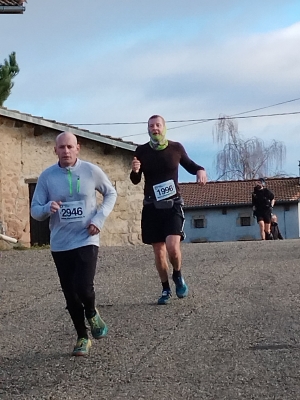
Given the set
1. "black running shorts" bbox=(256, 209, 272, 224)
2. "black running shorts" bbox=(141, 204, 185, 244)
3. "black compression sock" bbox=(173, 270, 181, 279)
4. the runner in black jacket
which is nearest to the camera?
"black running shorts" bbox=(141, 204, 185, 244)

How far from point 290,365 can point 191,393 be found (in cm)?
99

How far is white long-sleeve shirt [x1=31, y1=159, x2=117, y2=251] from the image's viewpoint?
6.29 m

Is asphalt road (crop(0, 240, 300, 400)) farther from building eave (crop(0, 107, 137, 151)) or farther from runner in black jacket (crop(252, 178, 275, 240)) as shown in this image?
runner in black jacket (crop(252, 178, 275, 240))

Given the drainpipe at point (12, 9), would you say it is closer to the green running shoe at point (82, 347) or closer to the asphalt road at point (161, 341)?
the asphalt road at point (161, 341)

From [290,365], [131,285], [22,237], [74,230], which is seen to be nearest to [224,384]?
[290,365]

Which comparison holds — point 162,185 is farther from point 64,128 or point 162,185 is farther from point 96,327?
point 64,128

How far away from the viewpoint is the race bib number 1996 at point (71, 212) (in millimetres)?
6289

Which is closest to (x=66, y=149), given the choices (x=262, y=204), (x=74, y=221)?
(x=74, y=221)

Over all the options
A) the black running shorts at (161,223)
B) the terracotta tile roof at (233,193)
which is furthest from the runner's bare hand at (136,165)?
the terracotta tile roof at (233,193)

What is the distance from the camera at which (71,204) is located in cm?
630

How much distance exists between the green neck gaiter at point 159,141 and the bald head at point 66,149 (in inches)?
87.9

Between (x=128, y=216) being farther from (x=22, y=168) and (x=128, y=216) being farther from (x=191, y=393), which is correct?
(x=191, y=393)

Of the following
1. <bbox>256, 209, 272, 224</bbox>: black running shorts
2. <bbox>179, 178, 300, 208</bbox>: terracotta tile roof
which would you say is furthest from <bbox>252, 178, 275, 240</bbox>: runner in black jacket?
<bbox>179, 178, 300, 208</bbox>: terracotta tile roof

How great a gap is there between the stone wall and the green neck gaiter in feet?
47.9
